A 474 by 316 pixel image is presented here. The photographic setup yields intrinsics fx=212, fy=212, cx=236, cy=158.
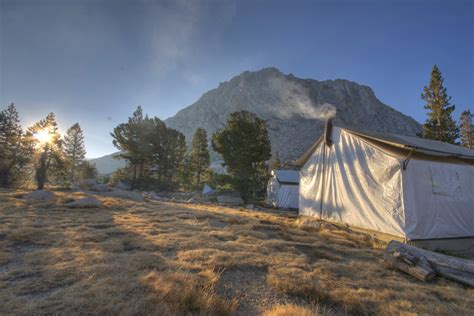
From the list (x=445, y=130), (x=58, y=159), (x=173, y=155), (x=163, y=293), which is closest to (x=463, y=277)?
(x=163, y=293)

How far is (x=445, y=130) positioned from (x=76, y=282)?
2901 centimetres

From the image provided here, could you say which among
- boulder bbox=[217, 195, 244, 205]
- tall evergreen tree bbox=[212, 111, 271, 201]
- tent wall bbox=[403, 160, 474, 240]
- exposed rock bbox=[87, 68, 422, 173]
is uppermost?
exposed rock bbox=[87, 68, 422, 173]

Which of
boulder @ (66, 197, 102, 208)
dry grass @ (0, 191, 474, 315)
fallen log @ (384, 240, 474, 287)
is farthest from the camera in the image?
boulder @ (66, 197, 102, 208)

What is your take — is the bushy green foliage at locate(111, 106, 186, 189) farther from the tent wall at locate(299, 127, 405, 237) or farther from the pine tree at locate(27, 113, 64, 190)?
the tent wall at locate(299, 127, 405, 237)

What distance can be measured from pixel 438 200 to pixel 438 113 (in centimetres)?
1990

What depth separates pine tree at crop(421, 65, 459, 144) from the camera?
67.7 feet

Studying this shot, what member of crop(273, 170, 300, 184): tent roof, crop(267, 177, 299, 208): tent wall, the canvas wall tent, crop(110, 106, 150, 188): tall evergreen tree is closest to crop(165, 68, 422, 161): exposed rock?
crop(273, 170, 300, 184): tent roof

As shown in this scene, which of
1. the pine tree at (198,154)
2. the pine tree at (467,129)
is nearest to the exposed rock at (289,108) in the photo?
the pine tree at (198,154)

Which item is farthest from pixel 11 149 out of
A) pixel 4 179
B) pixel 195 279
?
pixel 195 279

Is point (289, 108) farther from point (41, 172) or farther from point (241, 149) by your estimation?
point (41, 172)

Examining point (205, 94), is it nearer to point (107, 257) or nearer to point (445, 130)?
point (445, 130)

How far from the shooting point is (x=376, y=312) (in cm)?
288

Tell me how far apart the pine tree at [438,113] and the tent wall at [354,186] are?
1774 cm

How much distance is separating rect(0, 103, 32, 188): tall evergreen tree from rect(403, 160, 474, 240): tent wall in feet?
104
